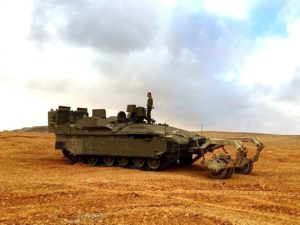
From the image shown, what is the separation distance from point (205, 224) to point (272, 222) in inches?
56.6

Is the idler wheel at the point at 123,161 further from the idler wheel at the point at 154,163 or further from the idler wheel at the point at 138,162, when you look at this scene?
the idler wheel at the point at 154,163

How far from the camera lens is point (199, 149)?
745 inches

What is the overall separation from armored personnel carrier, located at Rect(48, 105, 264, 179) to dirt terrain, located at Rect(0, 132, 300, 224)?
1.99 ft

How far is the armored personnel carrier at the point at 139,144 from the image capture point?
1789 centimetres

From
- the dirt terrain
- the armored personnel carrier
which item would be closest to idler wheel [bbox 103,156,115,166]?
the armored personnel carrier

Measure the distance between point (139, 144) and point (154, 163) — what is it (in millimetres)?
917

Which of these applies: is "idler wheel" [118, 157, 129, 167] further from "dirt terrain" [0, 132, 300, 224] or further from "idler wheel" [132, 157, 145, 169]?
"dirt terrain" [0, 132, 300, 224]

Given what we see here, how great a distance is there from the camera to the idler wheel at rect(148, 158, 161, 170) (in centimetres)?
1920

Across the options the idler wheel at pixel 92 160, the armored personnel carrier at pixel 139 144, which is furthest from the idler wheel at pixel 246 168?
the idler wheel at pixel 92 160

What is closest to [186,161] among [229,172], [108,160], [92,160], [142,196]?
[108,160]

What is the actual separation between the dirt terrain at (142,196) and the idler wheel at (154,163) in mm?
565

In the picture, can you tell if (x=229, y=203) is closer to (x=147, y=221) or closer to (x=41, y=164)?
(x=147, y=221)

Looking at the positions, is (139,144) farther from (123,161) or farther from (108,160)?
(108,160)

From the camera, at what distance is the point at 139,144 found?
19.4 m
